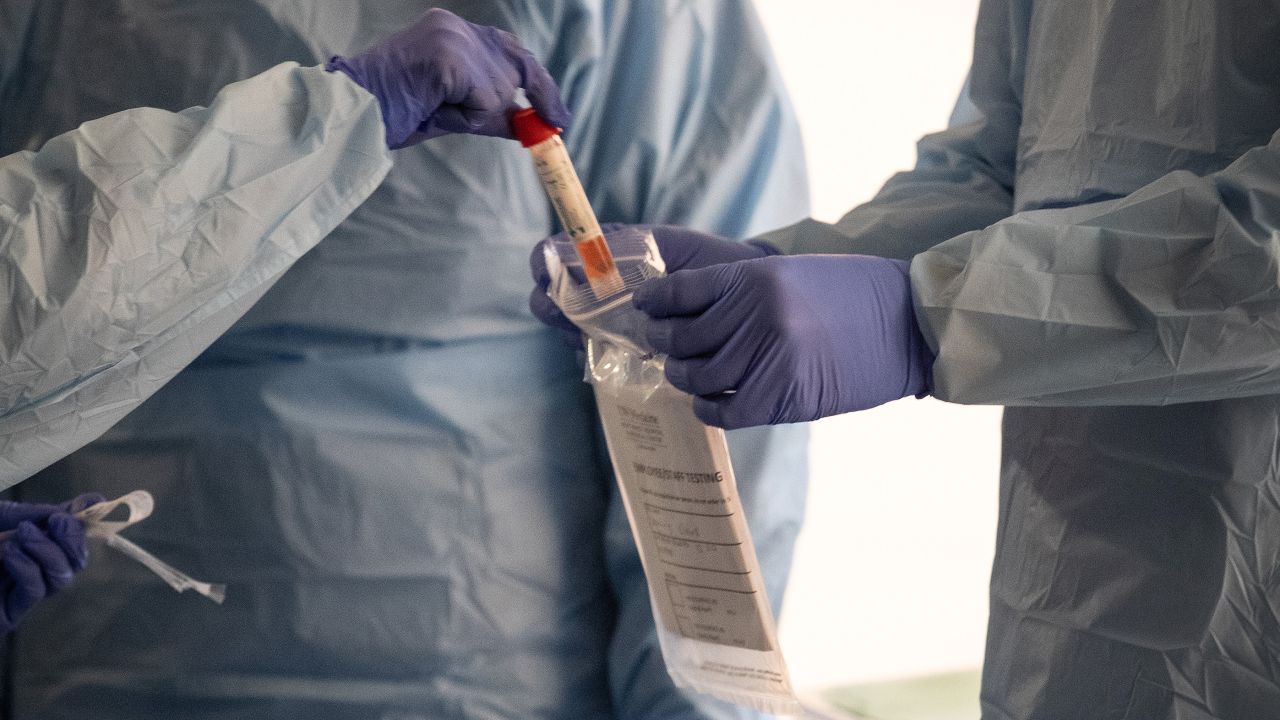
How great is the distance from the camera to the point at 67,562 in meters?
1.05

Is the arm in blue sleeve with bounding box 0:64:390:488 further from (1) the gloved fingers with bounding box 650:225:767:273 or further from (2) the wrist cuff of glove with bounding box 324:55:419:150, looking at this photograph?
(1) the gloved fingers with bounding box 650:225:767:273

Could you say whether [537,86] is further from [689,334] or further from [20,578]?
[20,578]

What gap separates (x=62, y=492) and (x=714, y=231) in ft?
2.60

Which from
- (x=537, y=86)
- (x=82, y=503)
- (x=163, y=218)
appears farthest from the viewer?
(x=82, y=503)

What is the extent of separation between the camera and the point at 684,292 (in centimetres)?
78

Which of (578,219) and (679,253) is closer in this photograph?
(578,219)

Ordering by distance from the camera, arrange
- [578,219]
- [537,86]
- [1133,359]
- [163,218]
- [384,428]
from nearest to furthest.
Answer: [1133,359] < [163,218] < [578,219] < [537,86] < [384,428]

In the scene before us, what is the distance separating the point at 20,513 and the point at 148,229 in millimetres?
495

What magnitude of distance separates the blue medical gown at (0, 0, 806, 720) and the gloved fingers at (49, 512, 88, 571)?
0.58 ft

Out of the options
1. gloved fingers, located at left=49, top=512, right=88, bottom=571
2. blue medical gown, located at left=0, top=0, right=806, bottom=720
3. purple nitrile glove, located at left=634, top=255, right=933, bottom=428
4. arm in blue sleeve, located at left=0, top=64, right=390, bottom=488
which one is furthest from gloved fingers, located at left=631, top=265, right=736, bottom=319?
gloved fingers, located at left=49, top=512, right=88, bottom=571

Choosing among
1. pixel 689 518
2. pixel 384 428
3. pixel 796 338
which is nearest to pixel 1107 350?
pixel 796 338

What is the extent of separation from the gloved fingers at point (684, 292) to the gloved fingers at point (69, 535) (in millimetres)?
610

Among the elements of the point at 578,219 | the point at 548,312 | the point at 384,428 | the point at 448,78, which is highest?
the point at 448,78

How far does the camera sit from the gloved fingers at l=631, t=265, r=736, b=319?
0.77 meters
